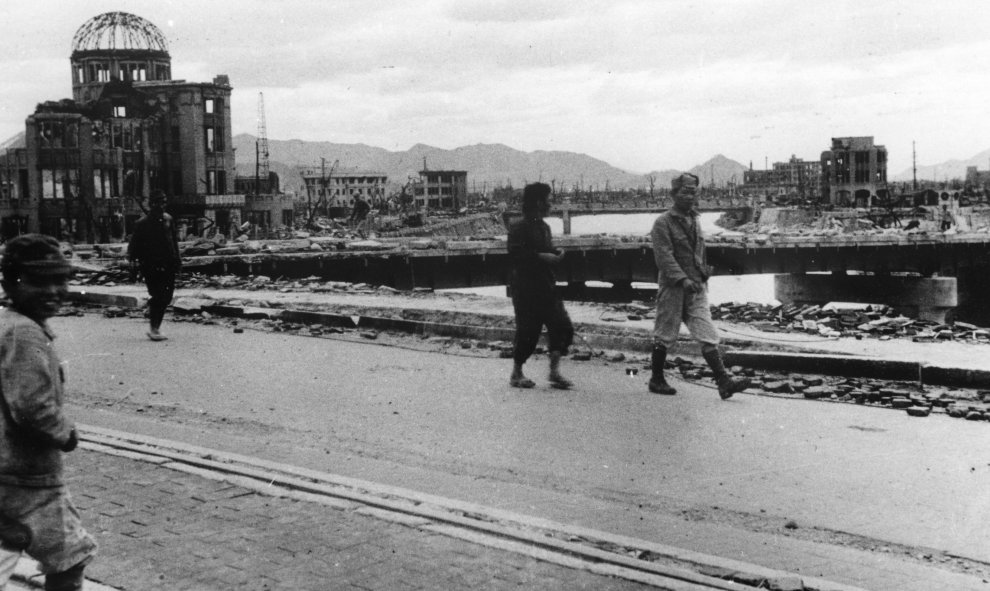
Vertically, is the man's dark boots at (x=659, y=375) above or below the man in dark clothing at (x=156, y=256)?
below

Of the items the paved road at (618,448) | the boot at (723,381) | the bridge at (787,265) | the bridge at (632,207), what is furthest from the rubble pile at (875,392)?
the bridge at (632,207)

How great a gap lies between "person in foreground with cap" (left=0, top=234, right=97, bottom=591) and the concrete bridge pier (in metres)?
49.6

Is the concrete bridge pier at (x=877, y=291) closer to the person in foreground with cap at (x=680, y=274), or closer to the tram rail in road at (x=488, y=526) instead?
the person in foreground with cap at (x=680, y=274)

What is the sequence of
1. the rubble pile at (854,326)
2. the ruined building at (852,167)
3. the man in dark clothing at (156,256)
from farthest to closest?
the ruined building at (852,167) < the rubble pile at (854,326) < the man in dark clothing at (156,256)

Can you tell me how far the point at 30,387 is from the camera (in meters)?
3.50

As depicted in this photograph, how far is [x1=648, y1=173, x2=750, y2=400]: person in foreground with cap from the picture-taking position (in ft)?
29.5

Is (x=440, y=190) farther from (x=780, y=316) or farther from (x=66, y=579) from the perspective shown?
(x=66, y=579)

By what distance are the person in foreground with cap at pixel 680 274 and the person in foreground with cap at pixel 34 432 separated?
20.4 ft

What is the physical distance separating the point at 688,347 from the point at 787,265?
43146 millimetres

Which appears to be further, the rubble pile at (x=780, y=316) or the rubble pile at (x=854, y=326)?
the rubble pile at (x=780, y=316)

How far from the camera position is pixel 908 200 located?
3969 inches

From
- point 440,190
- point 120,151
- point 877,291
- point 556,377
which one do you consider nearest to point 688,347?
point 556,377

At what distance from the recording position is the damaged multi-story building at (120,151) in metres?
63.5

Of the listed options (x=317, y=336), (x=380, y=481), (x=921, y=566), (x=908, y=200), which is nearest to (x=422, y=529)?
(x=380, y=481)
